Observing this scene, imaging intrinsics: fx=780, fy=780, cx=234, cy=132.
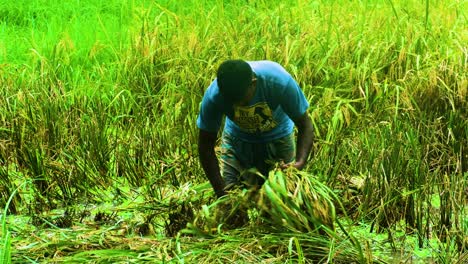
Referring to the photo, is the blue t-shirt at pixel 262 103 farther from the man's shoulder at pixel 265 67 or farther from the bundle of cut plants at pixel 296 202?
the bundle of cut plants at pixel 296 202

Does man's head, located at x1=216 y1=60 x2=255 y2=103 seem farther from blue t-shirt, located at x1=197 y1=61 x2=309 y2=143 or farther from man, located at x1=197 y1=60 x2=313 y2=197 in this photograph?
blue t-shirt, located at x1=197 y1=61 x2=309 y2=143

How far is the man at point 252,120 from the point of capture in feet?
9.30

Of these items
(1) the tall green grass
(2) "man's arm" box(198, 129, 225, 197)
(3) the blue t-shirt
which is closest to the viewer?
(3) the blue t-shirt

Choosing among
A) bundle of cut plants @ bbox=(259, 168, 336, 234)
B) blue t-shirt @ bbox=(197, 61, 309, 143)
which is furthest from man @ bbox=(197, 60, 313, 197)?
bundle of cut plants @ bbox=(259, 168, 336, 234)

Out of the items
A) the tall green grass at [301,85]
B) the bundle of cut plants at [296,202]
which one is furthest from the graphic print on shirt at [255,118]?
the tall green grass at [301,85]

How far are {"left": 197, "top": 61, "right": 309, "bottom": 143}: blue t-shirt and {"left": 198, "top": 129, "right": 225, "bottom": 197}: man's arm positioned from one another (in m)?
0.05

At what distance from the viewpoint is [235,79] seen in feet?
9.12

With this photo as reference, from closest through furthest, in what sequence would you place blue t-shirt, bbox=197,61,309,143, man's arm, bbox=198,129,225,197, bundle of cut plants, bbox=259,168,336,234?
bundle of cut plants, bbox=259,168,336,234 < blue t-shirt, bbox=197,61,309,143 < man's arm, bbox=198,129,225,197

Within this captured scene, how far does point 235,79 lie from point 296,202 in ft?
1.60

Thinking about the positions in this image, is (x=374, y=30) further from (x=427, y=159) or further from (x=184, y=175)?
(x=184, y=175)

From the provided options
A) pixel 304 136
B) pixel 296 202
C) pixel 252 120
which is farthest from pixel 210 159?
pixel 296 202

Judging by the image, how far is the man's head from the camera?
2773 millimetres

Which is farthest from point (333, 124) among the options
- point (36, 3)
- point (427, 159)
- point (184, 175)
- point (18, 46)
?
point (36, 3)

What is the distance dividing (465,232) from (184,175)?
152cm
